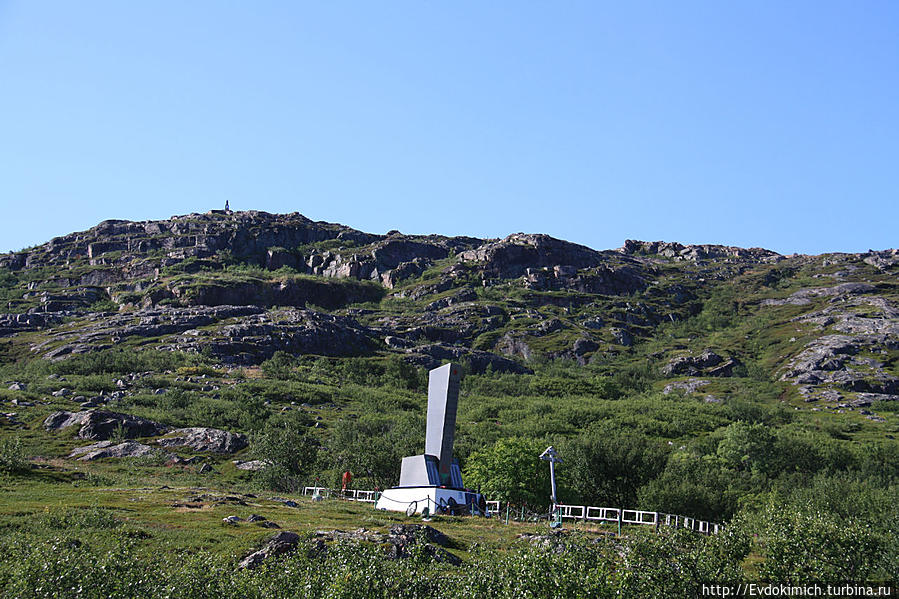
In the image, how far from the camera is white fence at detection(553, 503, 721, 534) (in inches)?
1801

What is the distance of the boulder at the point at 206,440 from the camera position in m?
113

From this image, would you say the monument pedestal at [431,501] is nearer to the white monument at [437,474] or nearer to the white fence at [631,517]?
the white monument at [437,474]

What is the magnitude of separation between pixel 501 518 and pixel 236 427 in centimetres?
9359

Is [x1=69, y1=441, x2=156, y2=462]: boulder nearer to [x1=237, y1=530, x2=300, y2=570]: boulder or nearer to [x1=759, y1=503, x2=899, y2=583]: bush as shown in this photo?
[x1=237, y1=530, x2=300, y2=570]: boulder

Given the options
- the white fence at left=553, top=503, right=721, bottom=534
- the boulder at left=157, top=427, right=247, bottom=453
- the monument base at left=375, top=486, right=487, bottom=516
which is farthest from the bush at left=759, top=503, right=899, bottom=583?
the boulder at left=157, top=427, right=247, bottom=453

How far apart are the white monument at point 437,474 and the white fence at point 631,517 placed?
8487mm

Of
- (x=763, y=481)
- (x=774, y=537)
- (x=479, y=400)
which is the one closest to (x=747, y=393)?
(x=479, y=400)

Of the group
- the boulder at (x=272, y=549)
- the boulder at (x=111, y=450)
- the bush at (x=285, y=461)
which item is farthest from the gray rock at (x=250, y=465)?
the boulder at (x=272, y=549)

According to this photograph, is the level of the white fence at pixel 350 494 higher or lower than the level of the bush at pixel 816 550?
lower

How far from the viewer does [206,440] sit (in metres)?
115

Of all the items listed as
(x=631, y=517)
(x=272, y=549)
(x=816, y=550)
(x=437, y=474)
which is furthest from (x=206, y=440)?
(x=816, y=550)

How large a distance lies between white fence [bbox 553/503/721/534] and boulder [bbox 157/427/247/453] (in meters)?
71.5

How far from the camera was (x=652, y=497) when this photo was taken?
67.9 m

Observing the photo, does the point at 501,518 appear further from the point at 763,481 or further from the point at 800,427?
the point at 800,427
